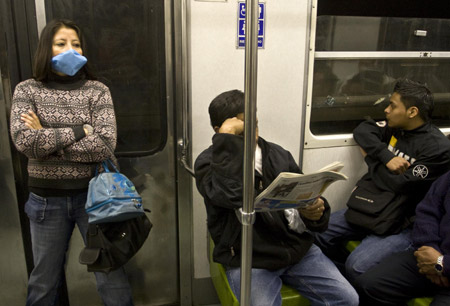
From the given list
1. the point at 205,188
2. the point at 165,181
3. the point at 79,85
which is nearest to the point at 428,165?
the point at 205,188

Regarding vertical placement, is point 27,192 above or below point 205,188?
below

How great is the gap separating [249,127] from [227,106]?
590 millimetres

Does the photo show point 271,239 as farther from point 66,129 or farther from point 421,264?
point 66,129

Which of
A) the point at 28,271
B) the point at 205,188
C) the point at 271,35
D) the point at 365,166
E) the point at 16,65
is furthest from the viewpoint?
the point at 365,166

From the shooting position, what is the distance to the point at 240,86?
237 centimetres

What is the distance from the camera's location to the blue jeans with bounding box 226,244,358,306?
76.0 inches

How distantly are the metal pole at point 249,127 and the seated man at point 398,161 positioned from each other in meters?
1.12

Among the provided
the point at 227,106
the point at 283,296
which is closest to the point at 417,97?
the point at 227,106

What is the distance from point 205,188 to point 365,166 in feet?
4.66

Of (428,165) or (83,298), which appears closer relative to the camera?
(428,165)

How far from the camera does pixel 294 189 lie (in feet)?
4.65

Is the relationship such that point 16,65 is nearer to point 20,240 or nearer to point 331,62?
point 20,240

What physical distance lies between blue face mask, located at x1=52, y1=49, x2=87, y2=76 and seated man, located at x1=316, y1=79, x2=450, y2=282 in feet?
5.50

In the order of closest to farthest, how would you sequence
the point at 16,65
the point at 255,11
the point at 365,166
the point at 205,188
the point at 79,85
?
the point at 255,11 → the point at 205,188 → the point at 79,85 → the point at 16,65 → the point at 365,166
